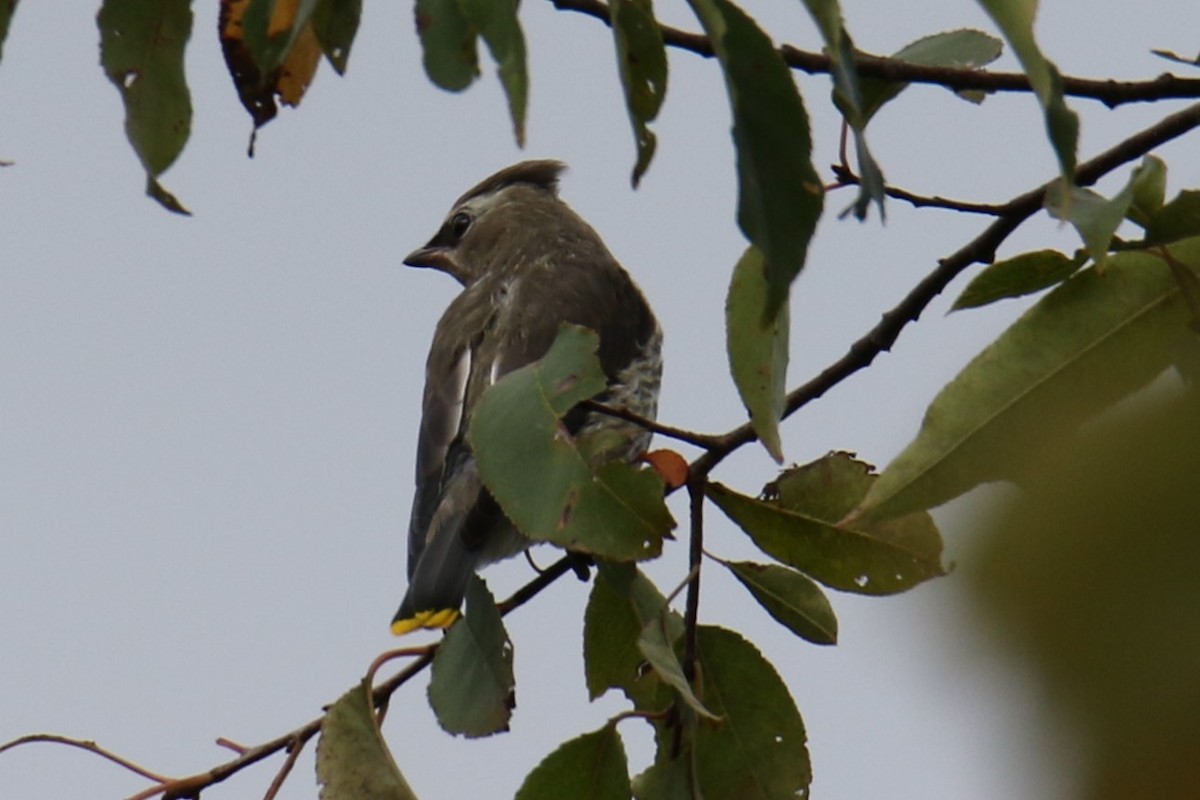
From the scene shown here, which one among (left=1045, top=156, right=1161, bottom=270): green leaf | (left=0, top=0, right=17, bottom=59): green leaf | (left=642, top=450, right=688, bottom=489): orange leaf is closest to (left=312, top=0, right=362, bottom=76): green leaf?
(left=0, top=0, right=17, bottom=59): green leaf

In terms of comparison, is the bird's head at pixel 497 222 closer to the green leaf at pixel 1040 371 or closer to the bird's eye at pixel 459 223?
the bird's eye at pixel 459 223

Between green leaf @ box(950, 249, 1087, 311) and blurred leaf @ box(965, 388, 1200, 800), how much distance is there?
113 centimetres

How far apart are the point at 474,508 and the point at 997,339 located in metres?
3.15

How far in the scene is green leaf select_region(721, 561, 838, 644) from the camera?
248 centimetres

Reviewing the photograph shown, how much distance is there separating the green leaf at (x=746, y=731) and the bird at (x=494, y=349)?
3.29 feet

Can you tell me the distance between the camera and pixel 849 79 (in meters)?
1.36

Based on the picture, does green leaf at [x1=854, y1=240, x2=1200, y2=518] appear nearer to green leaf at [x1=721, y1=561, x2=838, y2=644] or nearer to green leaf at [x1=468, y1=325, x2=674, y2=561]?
green leaf at [x1=468, y1=325, x2=674, y2=561]

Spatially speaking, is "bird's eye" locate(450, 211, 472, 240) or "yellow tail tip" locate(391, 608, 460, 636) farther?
"bird's eye" locate(450, 211, 472, 240)

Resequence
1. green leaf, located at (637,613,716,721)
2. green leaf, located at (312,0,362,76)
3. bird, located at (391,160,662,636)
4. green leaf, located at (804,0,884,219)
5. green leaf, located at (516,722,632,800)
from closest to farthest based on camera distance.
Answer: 1. green leaf, located at (804,0,884,219)
2. green leaf, located at (637,613,716,721)
3. green leaf, located at (312,0,362,76)
4. green leaf, located at (516,722,632,800)
5. bird, located at (391,160,662,636)

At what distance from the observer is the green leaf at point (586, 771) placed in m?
2.26

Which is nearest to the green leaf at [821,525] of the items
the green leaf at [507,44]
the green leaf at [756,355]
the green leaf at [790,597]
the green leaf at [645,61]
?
the green leaf at [790,597]

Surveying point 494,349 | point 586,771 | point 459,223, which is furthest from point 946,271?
point 459,223

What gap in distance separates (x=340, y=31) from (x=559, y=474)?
2.20 feet

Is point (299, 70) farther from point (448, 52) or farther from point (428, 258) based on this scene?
point (428, 258)
